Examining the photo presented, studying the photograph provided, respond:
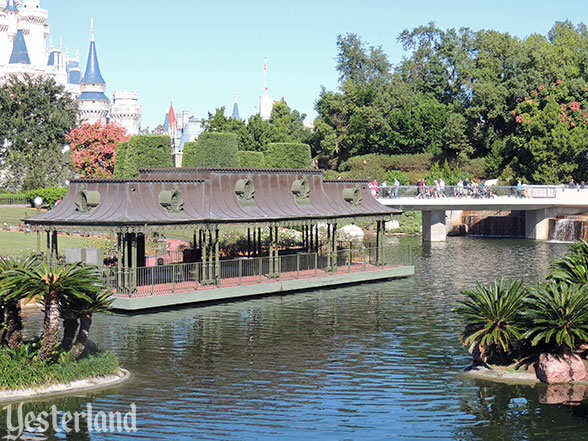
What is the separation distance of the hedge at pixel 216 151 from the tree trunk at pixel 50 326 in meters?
42.5

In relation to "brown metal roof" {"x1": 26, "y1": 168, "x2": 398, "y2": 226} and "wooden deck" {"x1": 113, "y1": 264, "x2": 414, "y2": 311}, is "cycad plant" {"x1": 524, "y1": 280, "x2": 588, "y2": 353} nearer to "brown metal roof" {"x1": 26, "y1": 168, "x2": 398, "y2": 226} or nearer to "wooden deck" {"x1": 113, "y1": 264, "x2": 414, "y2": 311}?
"wooden deck" {"x1": 113, "y1": 264, "x2": 414, "y2": 311}

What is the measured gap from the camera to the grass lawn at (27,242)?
186 ft

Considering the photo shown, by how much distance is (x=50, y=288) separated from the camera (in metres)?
24.8

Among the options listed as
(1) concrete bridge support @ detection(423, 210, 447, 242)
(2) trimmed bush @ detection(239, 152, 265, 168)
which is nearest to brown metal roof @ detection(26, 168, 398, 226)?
(2) trimmed bush @ detection(239, 152, 265, 168)

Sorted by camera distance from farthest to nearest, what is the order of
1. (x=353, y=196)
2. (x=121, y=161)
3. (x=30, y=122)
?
(x=30, y=122) → (x=121, y=161) → (x=353, y=196)

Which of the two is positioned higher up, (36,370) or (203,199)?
(203,199)

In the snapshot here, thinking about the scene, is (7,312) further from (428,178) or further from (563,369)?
(428,178)

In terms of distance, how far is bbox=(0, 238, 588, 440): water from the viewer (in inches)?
871

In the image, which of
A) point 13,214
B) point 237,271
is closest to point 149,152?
point 13,214

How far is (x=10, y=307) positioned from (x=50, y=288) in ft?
4.93

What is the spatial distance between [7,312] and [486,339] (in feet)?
47.0

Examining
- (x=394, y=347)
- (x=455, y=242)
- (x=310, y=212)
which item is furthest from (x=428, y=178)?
(x=394, y=347)

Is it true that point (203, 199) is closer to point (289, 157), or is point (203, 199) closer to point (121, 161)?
point (289, 157)

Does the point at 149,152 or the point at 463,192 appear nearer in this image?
the point at 149,152
